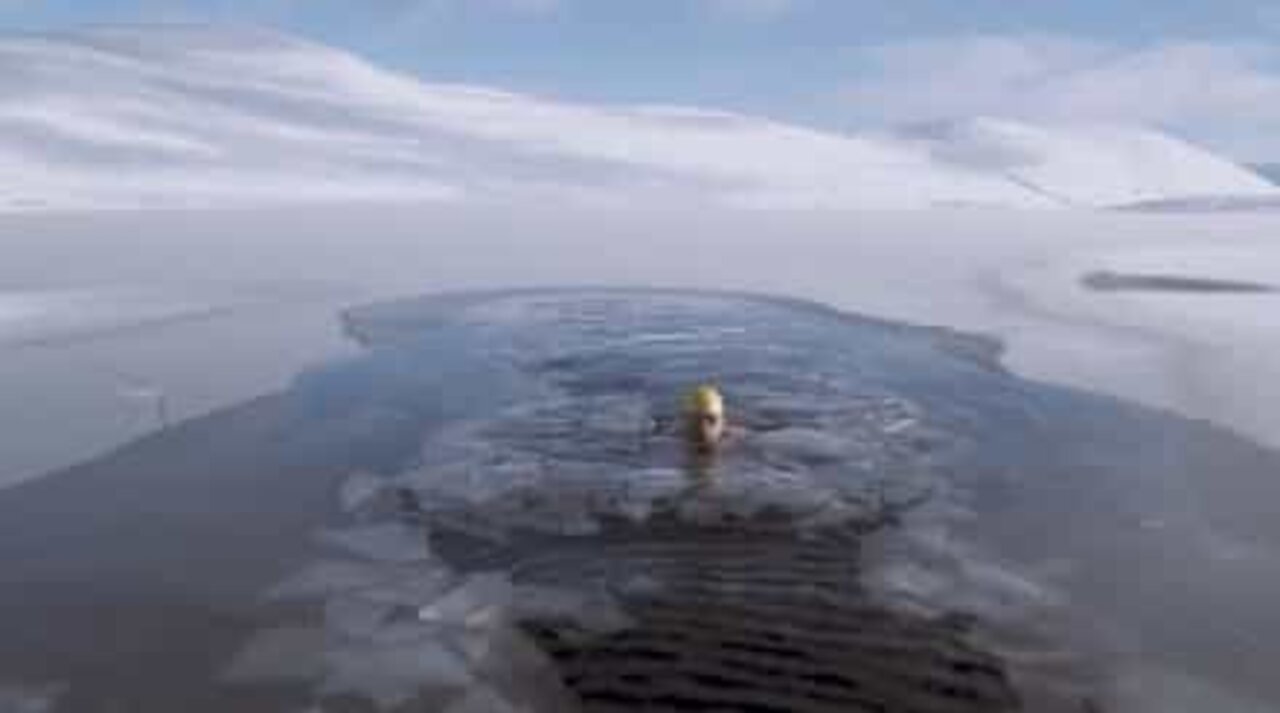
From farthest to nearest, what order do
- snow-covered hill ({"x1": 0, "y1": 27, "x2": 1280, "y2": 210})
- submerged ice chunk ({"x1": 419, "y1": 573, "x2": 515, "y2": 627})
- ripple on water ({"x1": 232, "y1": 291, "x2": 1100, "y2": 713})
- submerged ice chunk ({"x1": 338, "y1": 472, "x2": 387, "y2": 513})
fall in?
snow-covered hill ({"x1": 0, "y1": 27, "x2": 1280, "y2": 210}) → submerged ice chunk ({"x1": 338, "y1": 472, "x2": 387, "y2": 513}) → submerged ice chunk ({"x1": 419, "y1": 573, "x2": 515, "y2": 627}) → ripple on water ({"x1": 232, "y1": 291, "x2": 1100, "y2": 713})

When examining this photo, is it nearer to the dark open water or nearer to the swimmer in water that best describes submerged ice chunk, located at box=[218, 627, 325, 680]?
the dark open water

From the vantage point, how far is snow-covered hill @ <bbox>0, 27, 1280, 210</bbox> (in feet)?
129

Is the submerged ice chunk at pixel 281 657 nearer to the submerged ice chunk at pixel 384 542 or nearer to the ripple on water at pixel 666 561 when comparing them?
the ripple on water at pixel 666 561

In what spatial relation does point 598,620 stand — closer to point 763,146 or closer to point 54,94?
point 54,94

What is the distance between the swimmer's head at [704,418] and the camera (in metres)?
8.38

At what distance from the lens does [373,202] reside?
3675cm

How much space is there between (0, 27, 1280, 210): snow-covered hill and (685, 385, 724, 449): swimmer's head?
24596mm

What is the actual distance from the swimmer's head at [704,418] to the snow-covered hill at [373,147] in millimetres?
24596

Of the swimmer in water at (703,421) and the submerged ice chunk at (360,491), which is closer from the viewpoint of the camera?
the submerged ice chunk at (360,491)

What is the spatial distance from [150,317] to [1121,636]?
1070 centimetres

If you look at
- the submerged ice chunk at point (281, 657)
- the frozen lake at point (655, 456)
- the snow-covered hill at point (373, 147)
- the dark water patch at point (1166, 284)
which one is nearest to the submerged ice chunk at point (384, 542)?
the frozen lake at point (655, 456)

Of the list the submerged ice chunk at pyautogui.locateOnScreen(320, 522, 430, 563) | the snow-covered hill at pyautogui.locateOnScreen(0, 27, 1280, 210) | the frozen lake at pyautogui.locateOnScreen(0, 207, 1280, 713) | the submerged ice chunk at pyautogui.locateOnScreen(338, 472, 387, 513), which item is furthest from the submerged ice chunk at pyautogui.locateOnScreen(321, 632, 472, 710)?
the snow-covered hill at pyautogui.locateOnScreen(0, 27, 1280, 210)

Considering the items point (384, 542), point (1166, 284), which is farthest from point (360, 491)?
point (1166, 284)

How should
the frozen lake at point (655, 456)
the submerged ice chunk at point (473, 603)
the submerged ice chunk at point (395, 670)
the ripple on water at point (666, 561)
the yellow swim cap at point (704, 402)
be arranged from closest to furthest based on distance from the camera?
the submerged ice chunk at point (395, 670) → the ripple on water at point (666, 561) → the frozen lake at point (655, 456) → the submerged ice chunk at point (473, 603) → the yellow swim cap at point (704, 402)
